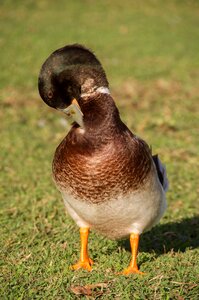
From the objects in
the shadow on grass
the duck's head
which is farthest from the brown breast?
the shadow on grass

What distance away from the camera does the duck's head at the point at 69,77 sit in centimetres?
321

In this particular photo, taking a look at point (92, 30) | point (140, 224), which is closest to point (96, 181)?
point (140, 224)

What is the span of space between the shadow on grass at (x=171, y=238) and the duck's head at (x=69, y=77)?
4.92ft

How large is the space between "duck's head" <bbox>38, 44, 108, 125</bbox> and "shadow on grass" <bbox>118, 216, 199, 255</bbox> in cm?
150

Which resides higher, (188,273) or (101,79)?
(101,79)

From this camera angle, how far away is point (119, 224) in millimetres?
3635

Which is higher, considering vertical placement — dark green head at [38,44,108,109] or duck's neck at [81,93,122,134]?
dark green head at [38,44,108,109]

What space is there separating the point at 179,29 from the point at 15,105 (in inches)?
345

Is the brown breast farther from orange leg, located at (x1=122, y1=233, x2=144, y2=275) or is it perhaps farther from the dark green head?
orange leg, located at (x1=122, y1=233, x2=144, y2=275)

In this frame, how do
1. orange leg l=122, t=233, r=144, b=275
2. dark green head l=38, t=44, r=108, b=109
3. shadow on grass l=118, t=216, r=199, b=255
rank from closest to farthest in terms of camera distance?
dark green head l=38, t=44, r=108, b=109, orange leg l=122, t=233, r=144, b=275, shadow on grass l=118, t=216, r=199, b=255

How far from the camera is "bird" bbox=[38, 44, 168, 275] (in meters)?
3.33

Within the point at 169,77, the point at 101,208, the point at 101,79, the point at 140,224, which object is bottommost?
the point at 169,77

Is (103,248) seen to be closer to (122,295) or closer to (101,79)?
(122,295)

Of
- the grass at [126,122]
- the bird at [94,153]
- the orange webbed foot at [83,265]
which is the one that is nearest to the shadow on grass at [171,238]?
the grass at [126,122]
